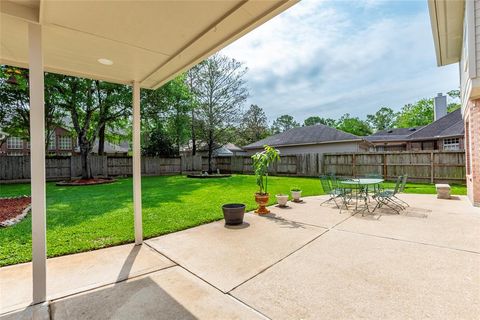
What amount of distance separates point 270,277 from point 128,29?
329cm

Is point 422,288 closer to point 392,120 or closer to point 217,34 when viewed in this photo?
point 217,34

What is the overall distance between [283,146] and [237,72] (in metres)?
7.78

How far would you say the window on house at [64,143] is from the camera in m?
29.9

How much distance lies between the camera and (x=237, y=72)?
2033 cm

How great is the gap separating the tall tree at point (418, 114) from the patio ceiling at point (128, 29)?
45.5m

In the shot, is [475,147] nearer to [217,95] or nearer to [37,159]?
[37,159]

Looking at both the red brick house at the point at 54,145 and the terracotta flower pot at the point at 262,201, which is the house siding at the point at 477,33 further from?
the red brick house at the point at 54,145

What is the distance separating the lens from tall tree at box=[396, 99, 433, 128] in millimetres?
37278

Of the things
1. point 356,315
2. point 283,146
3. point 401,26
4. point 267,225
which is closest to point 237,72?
point 283,146

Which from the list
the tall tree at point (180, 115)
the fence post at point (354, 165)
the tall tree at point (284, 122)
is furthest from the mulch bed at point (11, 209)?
the tall tree at point (284, 122)

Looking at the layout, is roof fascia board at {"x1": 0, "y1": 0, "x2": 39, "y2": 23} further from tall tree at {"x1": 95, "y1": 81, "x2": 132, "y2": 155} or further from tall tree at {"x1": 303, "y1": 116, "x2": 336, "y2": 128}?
tall tree at {"x1": 303, "y1": 116, "x2": 336, "y2": 128}

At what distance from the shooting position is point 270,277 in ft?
9.46

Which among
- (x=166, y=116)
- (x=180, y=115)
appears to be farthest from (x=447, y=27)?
(x=166, y=116)

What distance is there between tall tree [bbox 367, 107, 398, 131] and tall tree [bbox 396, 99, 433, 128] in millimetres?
9453
